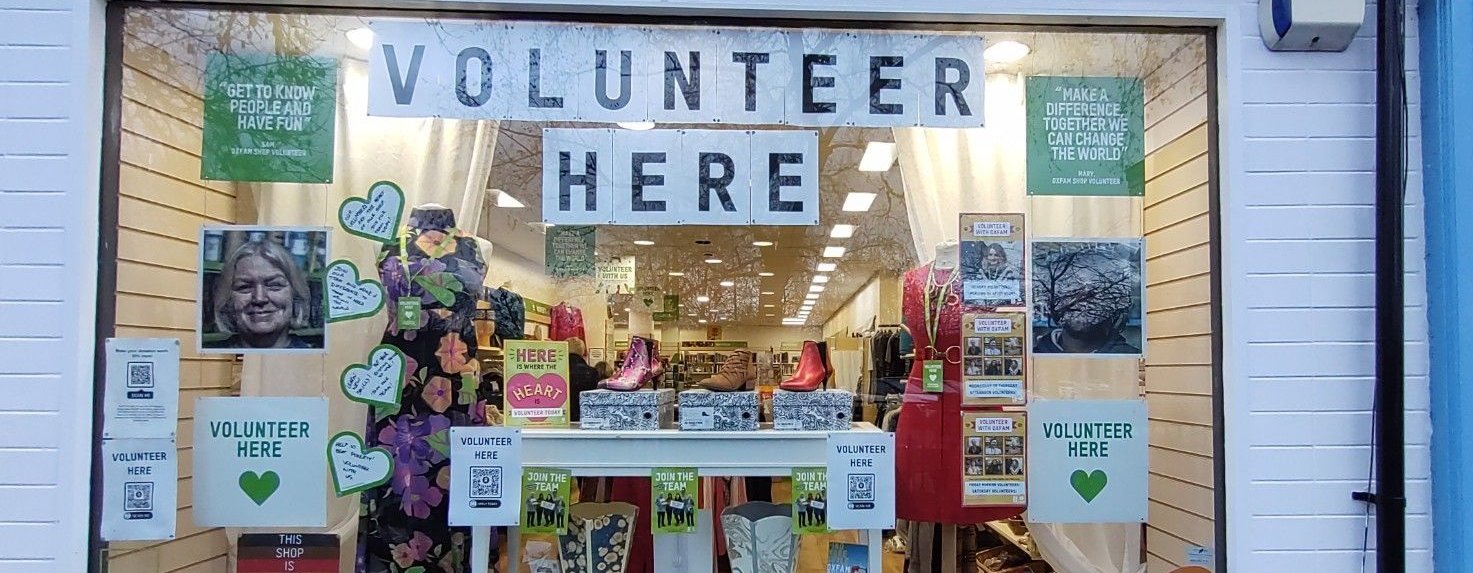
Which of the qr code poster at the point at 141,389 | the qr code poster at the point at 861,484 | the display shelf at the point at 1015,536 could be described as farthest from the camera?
the display shelf at the point at 1015,536

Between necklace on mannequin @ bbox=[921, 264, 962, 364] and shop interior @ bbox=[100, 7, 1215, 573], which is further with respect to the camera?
necklace on mannequin @ bbox=[921, 264, 962, 364]

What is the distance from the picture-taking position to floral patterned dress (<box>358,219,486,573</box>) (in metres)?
2.87

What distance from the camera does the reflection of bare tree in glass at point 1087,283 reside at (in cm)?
276

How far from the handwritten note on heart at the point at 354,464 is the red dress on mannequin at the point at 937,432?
1.60 m

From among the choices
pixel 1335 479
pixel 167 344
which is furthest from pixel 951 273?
pixel 167 344

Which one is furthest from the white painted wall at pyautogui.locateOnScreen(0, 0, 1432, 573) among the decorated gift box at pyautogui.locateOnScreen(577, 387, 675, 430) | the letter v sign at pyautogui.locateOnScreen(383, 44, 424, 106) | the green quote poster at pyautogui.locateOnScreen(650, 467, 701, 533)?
the green quote poster at pyautogui.locateOnScreen(650, 467, 701, 533)

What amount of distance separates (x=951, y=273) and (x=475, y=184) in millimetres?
1632

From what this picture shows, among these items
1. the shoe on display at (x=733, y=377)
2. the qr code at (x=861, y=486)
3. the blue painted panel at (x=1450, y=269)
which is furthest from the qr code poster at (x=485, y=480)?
the blue painted panel at (x=1450, y=269)

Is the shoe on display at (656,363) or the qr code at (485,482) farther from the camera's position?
the shoe on display at (656,363)

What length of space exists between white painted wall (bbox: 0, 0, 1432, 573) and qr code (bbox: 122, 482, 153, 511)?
0.10 meters

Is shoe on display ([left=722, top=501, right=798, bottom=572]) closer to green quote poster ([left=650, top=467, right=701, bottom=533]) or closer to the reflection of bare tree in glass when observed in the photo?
green quote poster ([left=650, top=467, right=701, bottom=533])

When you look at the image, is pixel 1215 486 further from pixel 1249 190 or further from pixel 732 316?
pixel 732 316

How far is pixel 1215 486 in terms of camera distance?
2572 millimetres

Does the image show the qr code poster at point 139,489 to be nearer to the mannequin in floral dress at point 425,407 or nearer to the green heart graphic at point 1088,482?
the mannequin in floral dress at point 425,407
